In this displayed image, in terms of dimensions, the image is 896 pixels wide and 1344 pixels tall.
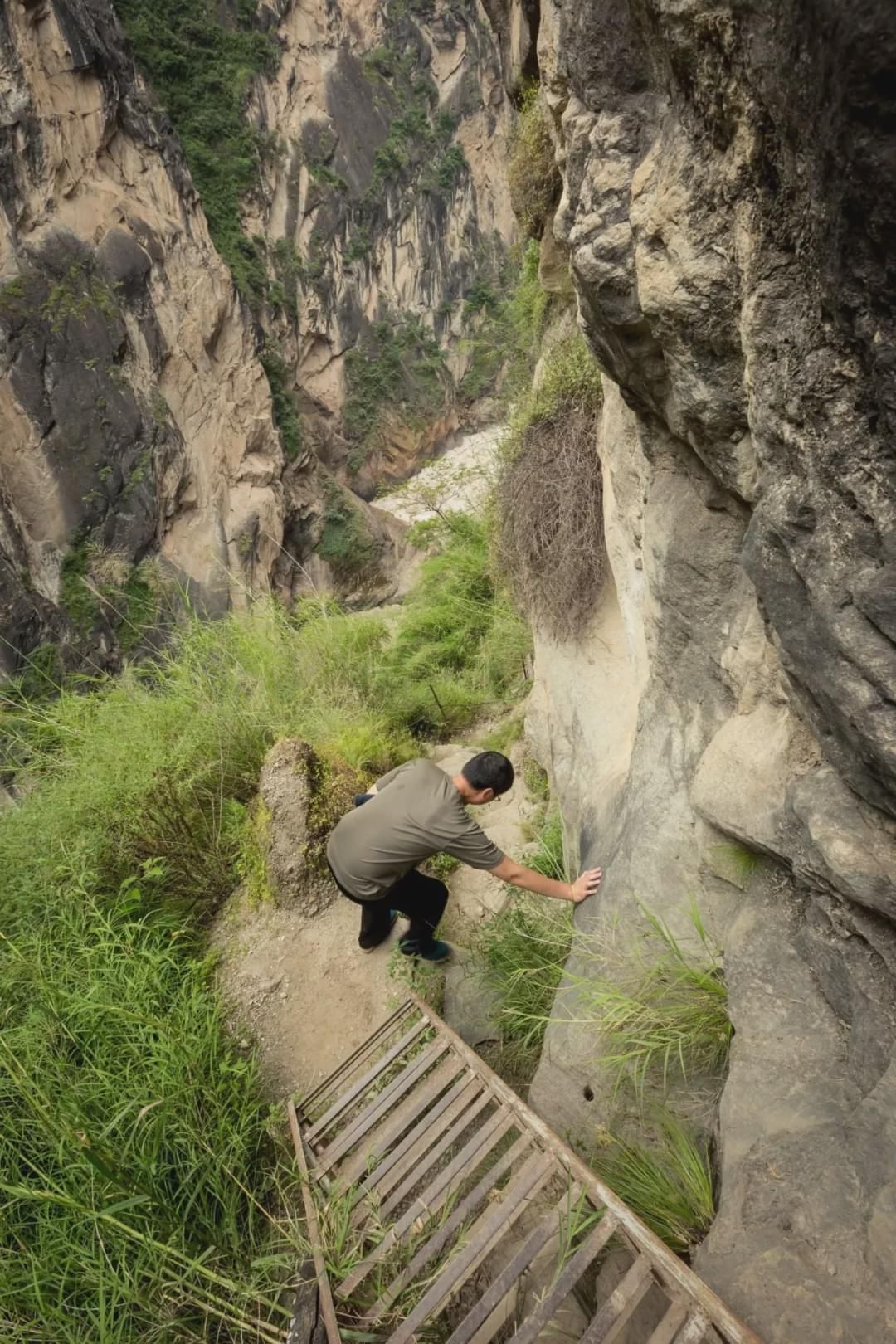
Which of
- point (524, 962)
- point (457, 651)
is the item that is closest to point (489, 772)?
point (524, 962)

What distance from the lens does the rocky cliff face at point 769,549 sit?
1.20 meters

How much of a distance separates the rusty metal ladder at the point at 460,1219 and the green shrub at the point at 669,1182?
0.44 feet

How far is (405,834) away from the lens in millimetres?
2773

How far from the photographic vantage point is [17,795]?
4316 millimetres

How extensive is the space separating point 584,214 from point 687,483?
3.30ft

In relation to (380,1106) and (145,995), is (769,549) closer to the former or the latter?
(380,1106)

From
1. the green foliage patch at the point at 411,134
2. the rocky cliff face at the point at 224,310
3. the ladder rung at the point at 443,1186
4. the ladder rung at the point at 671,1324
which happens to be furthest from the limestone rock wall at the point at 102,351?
the green foliage patch at the point at 411,134

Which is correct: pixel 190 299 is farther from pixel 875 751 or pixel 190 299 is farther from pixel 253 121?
pixel 875 751

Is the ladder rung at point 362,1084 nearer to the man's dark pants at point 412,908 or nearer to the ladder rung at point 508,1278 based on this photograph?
the man's dark pants at point 412,908

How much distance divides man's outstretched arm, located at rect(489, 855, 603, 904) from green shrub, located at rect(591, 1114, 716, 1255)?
0.83 m

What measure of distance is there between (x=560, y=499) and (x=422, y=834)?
2.26 metres

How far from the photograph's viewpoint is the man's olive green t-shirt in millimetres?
2705

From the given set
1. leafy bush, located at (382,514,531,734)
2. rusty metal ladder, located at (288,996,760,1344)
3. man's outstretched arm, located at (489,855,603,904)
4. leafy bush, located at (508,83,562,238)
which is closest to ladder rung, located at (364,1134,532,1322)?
rusty metal ladder, located at (288,996,760,1344)

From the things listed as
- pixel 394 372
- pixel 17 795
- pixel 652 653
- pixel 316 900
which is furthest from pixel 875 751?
pixel 394 372
